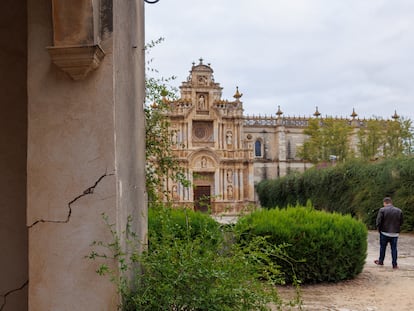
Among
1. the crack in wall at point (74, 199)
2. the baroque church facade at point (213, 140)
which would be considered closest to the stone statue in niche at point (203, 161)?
the baroque church facade at point (213, 140)

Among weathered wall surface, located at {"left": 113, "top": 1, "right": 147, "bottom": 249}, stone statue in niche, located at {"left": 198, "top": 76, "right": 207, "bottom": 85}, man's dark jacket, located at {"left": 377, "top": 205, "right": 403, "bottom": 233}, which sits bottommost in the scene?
man's dark jacket, located at {"left": 377, "top": 205, "right": 403, "bottom": 233}

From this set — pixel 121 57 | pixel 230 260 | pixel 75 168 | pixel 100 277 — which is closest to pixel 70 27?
pixel 121 57

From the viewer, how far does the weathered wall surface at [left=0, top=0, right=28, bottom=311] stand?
417 centimetres

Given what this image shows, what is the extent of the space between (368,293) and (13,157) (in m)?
5.98

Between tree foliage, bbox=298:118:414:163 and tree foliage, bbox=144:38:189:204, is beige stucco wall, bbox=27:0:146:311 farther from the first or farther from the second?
tree foliage, bbox=298:118:414:163

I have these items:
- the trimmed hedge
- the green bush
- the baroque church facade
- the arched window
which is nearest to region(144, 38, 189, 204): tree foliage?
the green bush

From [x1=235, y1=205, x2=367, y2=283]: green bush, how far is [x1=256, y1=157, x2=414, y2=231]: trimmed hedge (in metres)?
7.54

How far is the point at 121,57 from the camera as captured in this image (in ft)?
13.0

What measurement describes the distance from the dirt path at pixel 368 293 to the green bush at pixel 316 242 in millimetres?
247

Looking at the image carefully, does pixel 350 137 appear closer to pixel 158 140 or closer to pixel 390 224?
pixel 390 224

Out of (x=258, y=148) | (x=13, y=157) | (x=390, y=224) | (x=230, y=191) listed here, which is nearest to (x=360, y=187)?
(x=390, y=224)

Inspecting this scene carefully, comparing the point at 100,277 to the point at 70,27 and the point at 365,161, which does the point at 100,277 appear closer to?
the point at 70,27

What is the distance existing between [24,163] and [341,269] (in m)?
6.28

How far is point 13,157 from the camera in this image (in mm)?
4371
